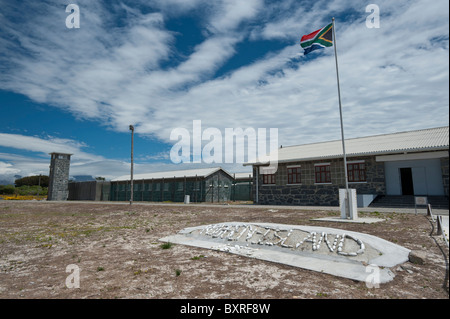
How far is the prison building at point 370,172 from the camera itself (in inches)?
663

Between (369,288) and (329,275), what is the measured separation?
80cm

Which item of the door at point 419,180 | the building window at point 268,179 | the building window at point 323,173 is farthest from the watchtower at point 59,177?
the door at point 419,180

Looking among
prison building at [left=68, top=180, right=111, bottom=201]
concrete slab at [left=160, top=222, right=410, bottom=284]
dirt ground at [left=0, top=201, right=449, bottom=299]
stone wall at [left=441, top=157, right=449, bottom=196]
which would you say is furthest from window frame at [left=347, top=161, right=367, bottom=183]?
prison building at [left=68, top=180, right=111, bottom=201]

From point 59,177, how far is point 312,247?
141ft

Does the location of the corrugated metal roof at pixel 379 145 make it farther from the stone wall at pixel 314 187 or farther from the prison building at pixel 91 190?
the prison building at pixel 91 190

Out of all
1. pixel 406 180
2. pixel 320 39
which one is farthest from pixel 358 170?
pixel 320 39

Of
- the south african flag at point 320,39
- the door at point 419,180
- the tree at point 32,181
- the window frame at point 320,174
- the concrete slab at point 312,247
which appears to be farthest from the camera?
the tree at point 32,181

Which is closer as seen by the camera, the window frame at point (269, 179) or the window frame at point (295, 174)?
the window frame at point (295, 174)

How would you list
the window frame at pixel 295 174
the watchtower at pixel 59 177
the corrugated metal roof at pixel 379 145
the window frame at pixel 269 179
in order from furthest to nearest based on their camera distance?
the watchtower at pixel 59 177
the window frame at pixel 269 179
the window frame at pixel 295 174
the corrugated metal roof at pixel 379 145

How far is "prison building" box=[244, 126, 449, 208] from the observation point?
55.2ft

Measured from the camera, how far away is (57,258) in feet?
23.9

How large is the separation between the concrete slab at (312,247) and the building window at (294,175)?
13608 millimetres

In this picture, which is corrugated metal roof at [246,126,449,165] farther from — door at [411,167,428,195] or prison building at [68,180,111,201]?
prison building at [68,180,111,201]

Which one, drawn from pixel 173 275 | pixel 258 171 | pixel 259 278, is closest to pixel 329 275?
pixel 259 278
